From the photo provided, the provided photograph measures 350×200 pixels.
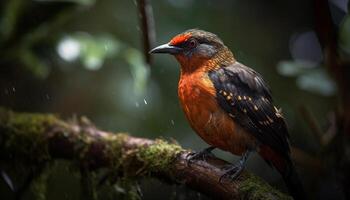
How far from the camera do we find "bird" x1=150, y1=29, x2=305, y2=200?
124 inches

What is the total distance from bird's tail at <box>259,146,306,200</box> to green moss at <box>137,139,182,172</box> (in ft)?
1.68

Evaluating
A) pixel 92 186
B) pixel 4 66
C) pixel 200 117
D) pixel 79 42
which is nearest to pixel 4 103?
pixel 4 66

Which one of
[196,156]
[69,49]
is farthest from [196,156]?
[69,49]

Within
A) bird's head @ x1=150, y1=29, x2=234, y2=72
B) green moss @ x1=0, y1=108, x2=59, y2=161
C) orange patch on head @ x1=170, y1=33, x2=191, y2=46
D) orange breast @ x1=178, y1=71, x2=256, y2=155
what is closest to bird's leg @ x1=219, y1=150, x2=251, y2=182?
orange breast @ x1=178, y1=71, x2=256, y2=155

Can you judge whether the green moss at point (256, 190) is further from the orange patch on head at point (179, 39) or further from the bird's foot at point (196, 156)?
the orange patch on head at point (179, 39)

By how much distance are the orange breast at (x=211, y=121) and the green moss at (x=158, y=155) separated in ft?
0.93

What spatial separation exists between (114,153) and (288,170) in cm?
111

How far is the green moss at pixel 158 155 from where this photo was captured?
3.46m

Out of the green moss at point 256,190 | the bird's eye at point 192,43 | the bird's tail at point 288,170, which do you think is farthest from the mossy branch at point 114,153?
the bird's eye at point 192,43

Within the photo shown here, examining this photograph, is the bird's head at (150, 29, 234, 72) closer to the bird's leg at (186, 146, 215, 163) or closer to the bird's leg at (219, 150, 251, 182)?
the bird's leg at (186, 146, 215, 163)

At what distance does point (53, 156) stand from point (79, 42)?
2.86ft

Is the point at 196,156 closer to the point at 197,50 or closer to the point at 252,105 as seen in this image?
the point at 252,105

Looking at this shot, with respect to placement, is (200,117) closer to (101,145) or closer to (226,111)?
(226,111)

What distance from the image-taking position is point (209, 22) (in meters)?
5.66
